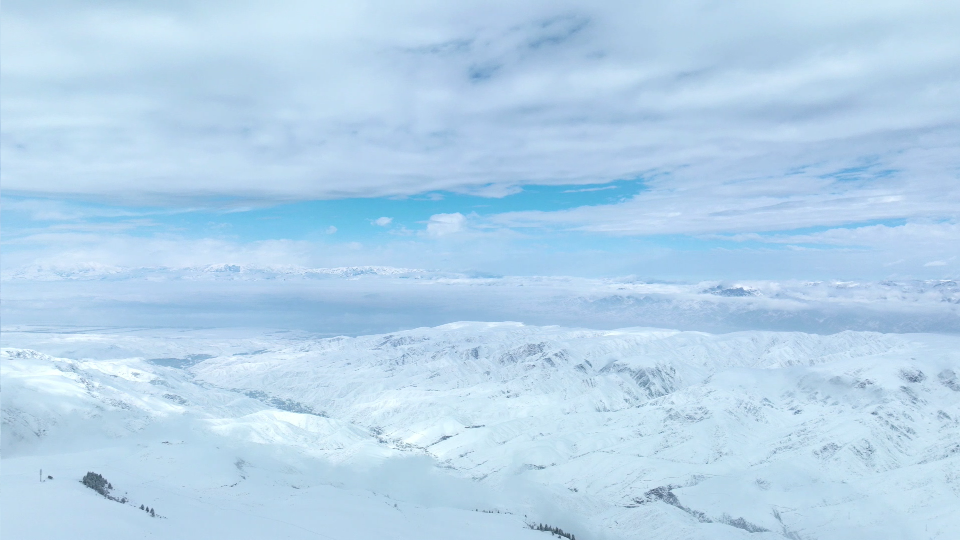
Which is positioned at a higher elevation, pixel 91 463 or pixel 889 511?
pixel 91 463

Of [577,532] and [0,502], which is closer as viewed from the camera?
[0,502]

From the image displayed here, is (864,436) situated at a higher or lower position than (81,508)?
lower

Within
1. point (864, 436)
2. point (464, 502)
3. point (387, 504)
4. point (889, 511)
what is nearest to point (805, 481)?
point (889, 511)

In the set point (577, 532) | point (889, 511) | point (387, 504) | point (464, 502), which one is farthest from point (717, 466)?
point (387, 504)

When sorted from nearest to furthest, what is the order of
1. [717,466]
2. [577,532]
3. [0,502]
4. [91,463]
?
[0,502] < [91,463] < [577,532] < [717,466]

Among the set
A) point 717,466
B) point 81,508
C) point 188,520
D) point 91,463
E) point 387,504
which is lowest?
point 717,466

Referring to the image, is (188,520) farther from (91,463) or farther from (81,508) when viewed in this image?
(91,463)

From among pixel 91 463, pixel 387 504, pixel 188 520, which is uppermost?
pixel 188 520

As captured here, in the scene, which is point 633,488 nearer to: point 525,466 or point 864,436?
point 525,466

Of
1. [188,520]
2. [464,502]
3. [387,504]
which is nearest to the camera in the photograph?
[188,520]
